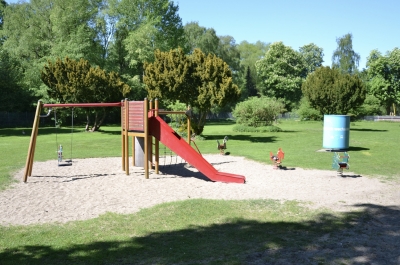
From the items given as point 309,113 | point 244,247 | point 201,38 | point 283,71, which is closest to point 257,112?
point 309,113

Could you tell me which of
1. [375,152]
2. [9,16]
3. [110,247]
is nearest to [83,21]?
[9,16]

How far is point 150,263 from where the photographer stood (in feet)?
17.3

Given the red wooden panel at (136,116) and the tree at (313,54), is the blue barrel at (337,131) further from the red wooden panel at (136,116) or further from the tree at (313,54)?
the tree at (313,54)

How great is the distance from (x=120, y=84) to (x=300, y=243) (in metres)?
32.9

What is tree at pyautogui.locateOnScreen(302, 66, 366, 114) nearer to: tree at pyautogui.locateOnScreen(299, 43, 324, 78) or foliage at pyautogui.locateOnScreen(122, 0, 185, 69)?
foliage at pyautogui.locateOnScreen(122, 0, 185, 69)

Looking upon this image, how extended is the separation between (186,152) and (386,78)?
7410 cm

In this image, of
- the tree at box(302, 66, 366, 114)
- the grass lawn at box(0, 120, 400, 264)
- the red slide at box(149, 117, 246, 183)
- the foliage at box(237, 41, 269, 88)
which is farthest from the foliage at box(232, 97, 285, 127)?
the foliage at box(237, 41, 269, 88)

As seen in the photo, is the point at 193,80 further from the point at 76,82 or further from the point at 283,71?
the point at 283,71

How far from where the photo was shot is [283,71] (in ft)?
233

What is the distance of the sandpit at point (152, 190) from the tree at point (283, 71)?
57669 millimetres

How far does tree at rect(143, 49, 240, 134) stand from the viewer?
963 inches

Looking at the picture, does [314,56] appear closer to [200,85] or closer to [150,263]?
[200,85]

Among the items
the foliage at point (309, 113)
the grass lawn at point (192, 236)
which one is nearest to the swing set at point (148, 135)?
the grass lawn at point (192, 236)

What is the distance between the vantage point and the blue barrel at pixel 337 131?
63.2 ft
